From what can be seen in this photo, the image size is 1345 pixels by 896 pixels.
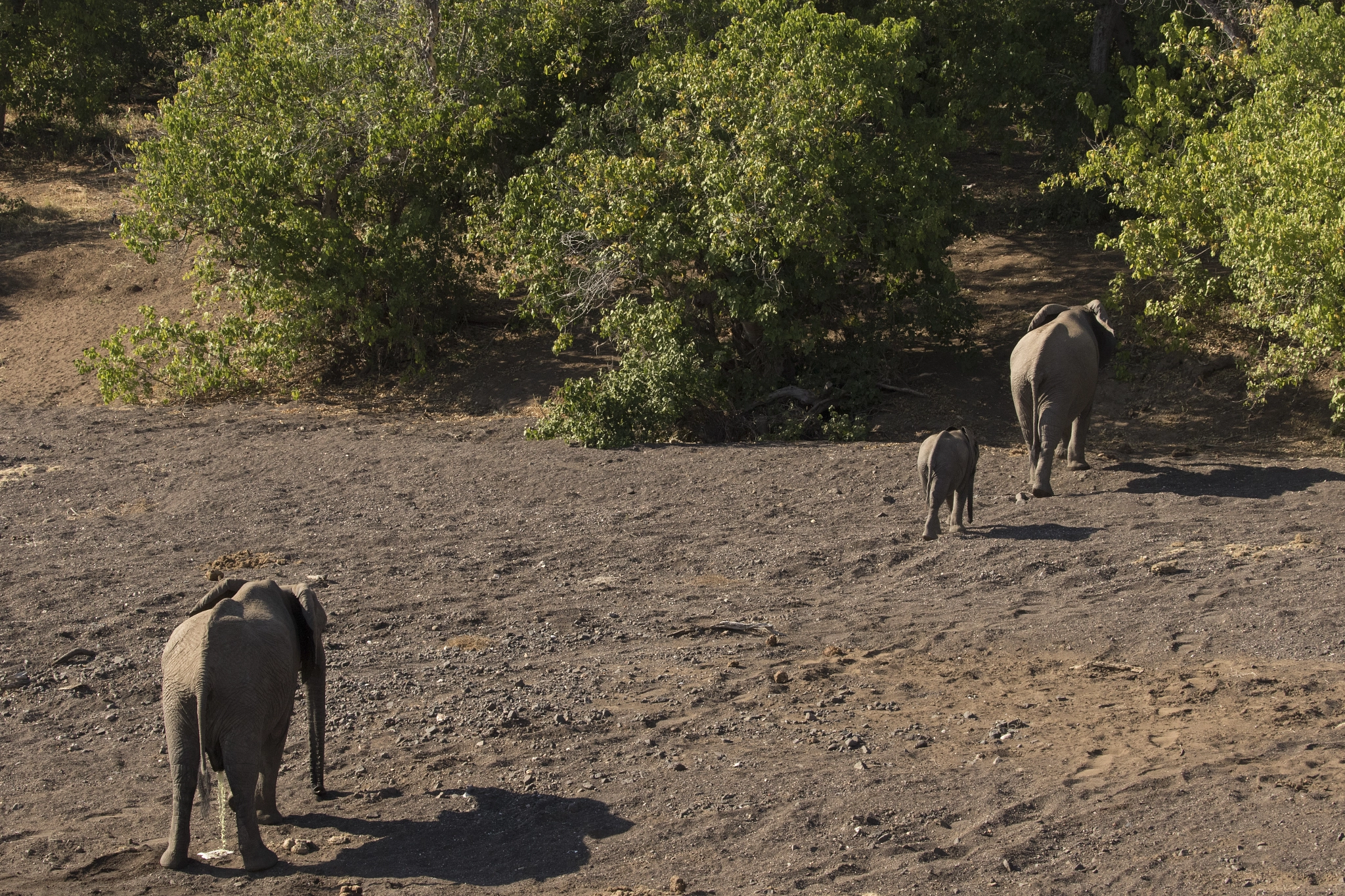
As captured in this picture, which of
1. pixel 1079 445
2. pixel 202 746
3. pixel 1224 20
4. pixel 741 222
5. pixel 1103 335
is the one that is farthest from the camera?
pixel 1224 20

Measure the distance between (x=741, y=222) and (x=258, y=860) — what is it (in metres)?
11.3

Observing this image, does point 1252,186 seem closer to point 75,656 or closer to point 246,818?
point 75,656

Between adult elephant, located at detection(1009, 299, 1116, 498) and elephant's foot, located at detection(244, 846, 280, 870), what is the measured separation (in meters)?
8.58

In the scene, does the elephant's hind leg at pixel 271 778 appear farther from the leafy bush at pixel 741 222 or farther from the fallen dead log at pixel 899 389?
the fallen dead log at pixel 899 389

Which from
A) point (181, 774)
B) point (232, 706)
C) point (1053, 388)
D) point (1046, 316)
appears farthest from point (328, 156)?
point (181, 774)

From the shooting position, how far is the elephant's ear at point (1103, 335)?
44.0 ft

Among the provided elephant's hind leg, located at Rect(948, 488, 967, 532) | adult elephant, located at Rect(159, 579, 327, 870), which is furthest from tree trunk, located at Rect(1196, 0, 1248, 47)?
adult elephant, located at Rect(159, 579, 327, 870)

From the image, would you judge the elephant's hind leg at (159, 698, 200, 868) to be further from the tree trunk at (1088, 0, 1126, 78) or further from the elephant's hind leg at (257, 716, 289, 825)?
the tree trunk at (1088, 0, 1126, 78)

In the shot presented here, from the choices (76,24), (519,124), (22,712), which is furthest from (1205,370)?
(76,24)

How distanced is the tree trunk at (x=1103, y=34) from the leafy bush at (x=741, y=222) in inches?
234

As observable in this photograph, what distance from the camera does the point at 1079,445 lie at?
12984 millimetres

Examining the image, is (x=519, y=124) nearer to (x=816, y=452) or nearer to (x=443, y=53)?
(x=443, y=53)

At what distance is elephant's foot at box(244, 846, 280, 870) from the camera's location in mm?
5637

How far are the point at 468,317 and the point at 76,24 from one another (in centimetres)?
1408
